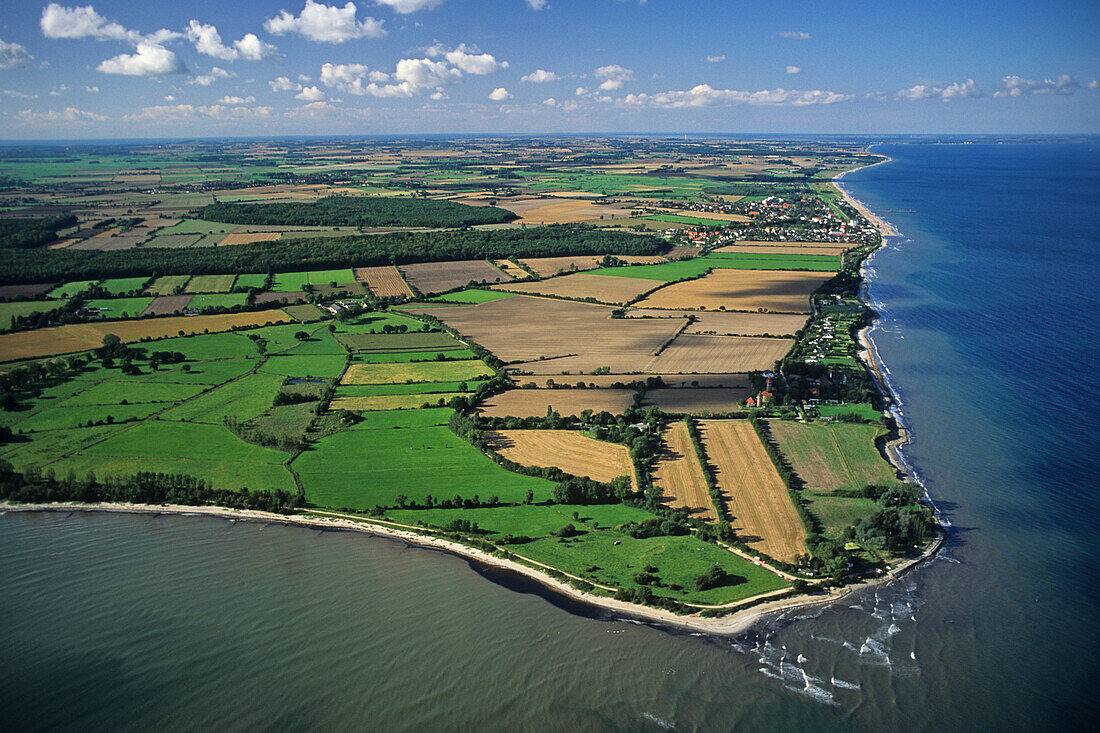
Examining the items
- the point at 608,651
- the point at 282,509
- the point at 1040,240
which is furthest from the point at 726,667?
the point at 1040,240

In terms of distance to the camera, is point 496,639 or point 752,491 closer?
point 496,639

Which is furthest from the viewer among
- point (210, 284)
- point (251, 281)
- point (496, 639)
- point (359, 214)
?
point (359, 214)

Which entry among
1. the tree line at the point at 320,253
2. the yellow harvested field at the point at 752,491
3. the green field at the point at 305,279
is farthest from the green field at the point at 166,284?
the yellow harvested field at the point at 752,491

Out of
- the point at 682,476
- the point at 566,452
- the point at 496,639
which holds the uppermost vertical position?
the point at 566,452

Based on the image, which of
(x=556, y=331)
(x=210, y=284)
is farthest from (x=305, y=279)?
(x=556, y=331)

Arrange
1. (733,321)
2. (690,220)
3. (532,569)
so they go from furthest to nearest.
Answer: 1. (690,220)
2. (733,321)
3. (532,569)

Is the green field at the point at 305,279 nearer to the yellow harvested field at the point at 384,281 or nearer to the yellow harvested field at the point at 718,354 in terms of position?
the yellow harvested field at the point at 384,281

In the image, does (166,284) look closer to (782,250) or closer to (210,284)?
(210,284)
